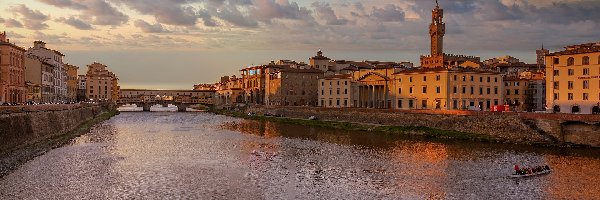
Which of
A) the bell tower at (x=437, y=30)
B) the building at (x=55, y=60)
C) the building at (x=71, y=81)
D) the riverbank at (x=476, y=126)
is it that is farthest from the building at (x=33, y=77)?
the bell tower at (x=437, y=30)

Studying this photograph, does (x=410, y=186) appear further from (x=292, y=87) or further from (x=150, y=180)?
(x=292, y=87)

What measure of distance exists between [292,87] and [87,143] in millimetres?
76393

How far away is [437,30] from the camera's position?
5453 inches

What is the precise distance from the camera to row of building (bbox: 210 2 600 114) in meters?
65.4

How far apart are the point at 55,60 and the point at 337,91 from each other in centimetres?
6676

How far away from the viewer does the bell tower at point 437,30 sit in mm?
138625

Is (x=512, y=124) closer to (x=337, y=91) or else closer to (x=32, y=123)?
(x=337, y=91)

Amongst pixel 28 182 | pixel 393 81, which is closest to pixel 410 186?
pixel 28 182

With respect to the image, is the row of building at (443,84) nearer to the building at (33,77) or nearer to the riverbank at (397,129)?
the riverbank at (397,129)

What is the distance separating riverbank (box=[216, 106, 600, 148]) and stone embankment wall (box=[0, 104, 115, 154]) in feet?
137

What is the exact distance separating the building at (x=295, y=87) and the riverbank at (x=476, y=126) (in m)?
35.4

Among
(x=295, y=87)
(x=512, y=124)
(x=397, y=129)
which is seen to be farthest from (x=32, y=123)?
(x=295, y=87)

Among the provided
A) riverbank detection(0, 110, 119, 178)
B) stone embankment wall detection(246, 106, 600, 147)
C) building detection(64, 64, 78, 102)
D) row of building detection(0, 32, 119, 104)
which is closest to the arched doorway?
stone embankment wall detection(246, 106, 600, 147)

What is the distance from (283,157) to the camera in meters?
49.1
